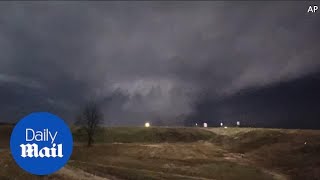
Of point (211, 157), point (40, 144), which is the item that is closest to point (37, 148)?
point (40, 144)

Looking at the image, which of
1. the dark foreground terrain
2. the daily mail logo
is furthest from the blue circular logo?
the dark foreground terrain

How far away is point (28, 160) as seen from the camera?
785 cm

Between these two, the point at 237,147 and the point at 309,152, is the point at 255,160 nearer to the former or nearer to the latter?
the point at 309,152

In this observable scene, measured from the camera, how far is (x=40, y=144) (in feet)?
26.1

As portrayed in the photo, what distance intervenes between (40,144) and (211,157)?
261ft

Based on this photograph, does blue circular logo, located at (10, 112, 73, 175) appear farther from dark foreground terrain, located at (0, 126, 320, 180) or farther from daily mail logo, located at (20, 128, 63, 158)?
dark foreground terrain, located at (0, 126, 320, 180)

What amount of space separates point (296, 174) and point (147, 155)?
1328 inches

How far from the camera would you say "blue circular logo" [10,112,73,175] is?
25.9 feet

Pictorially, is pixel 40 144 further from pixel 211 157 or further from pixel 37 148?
pixel 211 157

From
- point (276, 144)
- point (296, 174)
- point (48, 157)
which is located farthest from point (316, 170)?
point (48, 157)

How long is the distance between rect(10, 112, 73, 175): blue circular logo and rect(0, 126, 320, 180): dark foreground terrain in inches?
928

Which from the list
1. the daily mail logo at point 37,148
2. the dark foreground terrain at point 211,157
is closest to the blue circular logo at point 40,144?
the daily mail logo at point 37,148

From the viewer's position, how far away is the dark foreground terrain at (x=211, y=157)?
5903 cm

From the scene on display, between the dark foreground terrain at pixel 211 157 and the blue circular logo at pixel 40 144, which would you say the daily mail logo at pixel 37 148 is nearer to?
the blue circular logo at pixel 40 144
